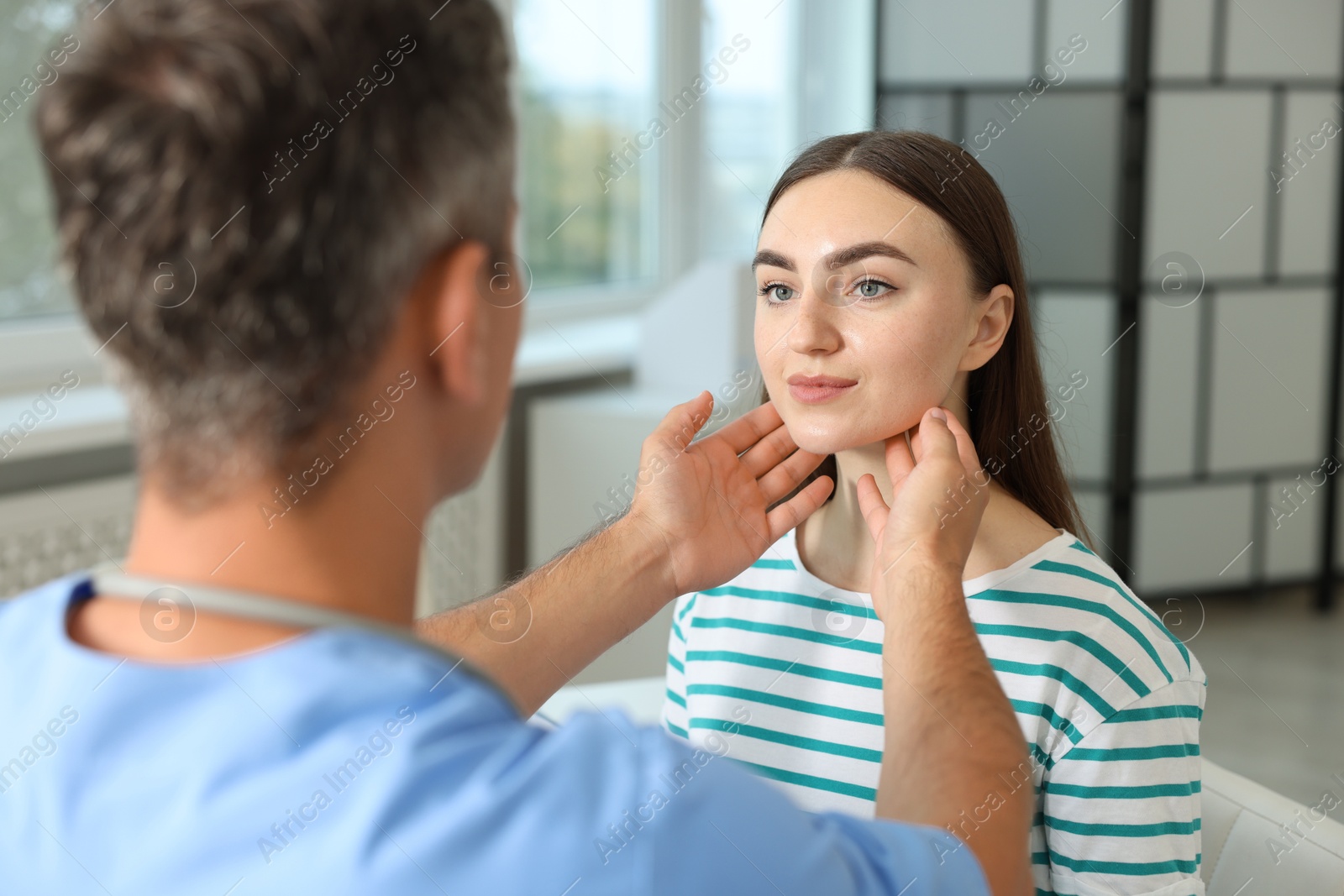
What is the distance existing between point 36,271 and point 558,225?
1.64 metres

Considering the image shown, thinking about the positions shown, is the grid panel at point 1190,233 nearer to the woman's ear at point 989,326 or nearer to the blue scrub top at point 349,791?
the woman's ear at point 989,326

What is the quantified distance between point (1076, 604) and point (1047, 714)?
0.39 ft

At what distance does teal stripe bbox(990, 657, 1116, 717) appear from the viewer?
1153mm

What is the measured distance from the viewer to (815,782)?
1.31 m

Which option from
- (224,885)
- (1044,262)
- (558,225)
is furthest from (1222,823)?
(558,225)

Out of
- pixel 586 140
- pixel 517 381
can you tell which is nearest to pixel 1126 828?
pixel 517 381

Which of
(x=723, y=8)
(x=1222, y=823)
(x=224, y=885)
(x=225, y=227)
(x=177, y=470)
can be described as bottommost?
(x=1222, y=823)

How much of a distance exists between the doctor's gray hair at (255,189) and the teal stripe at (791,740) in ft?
2.64

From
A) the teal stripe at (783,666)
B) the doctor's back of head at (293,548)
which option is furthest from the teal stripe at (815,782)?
the doctor's back of head at (293,548)

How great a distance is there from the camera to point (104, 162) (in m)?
0.62

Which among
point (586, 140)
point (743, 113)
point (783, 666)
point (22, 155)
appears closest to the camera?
point (783, 666)

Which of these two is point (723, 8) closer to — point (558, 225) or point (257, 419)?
point (558, 225)

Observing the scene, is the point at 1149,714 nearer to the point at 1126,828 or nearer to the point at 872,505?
the point at 1126,828

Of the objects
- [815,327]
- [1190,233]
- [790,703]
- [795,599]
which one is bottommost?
[790,703]
